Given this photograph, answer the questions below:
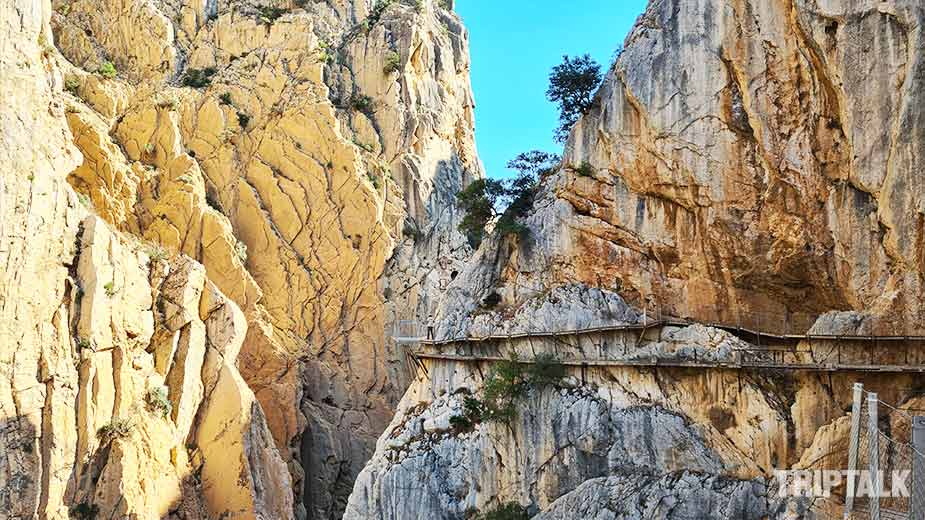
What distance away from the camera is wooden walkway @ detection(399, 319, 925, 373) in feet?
64.8

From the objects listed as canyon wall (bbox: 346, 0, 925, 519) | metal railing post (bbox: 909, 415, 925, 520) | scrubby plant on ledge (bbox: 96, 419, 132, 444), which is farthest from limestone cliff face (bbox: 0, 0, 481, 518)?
metal railing post (bbox: 909, 415, 925, 520)

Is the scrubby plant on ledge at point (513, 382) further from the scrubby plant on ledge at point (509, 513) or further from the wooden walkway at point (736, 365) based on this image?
the scrubby plant on ledge at point (509, 513)

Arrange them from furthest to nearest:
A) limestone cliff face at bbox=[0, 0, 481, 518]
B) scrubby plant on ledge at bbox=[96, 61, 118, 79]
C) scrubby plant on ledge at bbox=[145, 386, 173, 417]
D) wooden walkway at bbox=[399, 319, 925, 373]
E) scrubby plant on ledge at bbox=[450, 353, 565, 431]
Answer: scrubby plant on ledge at bbox=[96, 61, 118, 79] → scrubby plant on ledge at bbox=[145, 386, 173, 417] → limestone cliff face at bbox=[0, 0, 481, 518] → scrubby plant on ledge at bbox=[450, 353, 565, 431] → wooden walkway at bbox=[399, 319, 925, 373]

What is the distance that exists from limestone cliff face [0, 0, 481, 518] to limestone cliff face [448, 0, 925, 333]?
46.3ft

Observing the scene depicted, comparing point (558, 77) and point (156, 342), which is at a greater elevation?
point (558, 77)

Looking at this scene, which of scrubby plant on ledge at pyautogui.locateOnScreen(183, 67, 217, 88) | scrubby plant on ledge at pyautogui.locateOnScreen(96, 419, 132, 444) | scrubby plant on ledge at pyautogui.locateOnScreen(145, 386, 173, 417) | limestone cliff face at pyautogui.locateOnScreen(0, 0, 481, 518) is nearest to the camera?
limestone cliff face at pyautogui.locateOnScreen(0, 0, 481, 518)

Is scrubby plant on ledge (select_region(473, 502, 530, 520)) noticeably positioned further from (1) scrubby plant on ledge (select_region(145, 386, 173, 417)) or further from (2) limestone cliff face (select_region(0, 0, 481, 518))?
(1) scrubby plant on ledge (select_region(145, 386, 173, 417))

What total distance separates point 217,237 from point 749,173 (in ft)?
88.8

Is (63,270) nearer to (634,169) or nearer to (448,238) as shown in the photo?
(448,238)

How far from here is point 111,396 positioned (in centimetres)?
3250

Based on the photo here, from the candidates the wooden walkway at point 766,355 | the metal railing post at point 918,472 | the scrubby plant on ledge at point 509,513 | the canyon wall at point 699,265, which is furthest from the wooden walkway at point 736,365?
the metal railing post at point 918,472

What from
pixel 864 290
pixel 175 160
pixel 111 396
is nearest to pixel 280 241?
pixel 175 160

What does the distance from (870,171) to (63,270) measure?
96.9 feet

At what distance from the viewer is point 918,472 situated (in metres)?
13.1
